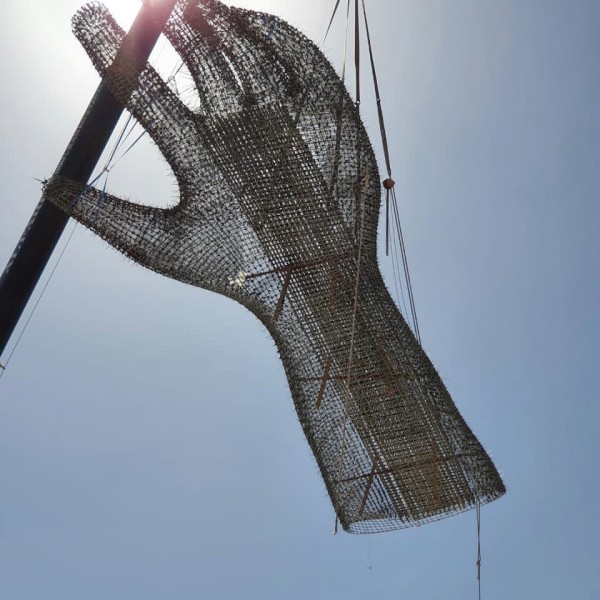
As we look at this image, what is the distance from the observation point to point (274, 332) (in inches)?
233

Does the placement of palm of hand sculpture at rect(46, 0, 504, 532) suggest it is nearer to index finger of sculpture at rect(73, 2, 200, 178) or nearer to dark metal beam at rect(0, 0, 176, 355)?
index finger of sculpture at rect(73, 2, 200, 178)

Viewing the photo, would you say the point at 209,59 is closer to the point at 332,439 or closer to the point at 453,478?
the point at 332,439

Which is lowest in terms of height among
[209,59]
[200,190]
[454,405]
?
[454,405]

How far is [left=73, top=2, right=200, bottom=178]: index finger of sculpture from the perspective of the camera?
5.24 m

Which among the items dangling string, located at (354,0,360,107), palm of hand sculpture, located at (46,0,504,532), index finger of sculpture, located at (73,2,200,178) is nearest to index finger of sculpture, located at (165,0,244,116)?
palm of hand sculpture, located at (46,0,504,532)

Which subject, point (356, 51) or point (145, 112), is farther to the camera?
point (356, 51)

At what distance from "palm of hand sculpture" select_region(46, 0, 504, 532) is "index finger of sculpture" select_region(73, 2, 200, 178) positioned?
0.04ft

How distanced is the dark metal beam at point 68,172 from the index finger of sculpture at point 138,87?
0.34ft

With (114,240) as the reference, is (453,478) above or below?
below

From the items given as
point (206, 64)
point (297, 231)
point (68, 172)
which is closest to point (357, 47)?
point (206, 64)

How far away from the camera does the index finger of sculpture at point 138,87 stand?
524 centimetres

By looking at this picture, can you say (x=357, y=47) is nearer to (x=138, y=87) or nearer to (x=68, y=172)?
(x=138, y=87)

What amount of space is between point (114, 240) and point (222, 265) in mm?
858

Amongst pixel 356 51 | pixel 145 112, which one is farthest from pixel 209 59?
pixel 356 51
